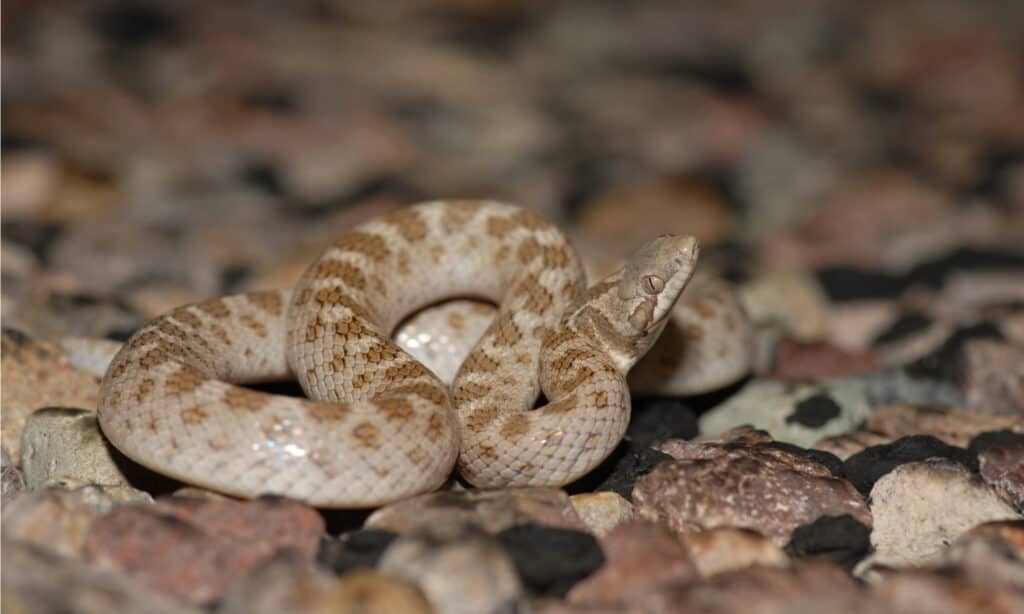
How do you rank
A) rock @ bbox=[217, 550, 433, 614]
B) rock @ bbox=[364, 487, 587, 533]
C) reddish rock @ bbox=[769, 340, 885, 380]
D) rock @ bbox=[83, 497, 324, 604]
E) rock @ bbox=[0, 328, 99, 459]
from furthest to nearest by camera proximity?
reddish rock @ bbox=[769, 340, 885, 380] < rock @ bbox=[0, 328, 99, 459] < rock @ bbox=[364, 487, 587, 533] < rock @ bbox=[83, 497, 324, 604] < rock @ bbox=[217, 550, 433, 614]

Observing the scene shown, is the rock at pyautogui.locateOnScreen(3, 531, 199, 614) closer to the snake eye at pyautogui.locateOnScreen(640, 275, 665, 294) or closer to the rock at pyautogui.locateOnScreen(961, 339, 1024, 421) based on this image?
the snake eye at pyautogui.locateOnScreen(640, 275, 665, 294)

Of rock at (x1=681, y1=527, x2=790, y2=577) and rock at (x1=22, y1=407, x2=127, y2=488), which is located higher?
rock at (x1=681, y1=527, x2=790, y2=577)

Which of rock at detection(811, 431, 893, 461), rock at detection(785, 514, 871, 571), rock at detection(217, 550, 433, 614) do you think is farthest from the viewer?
rock at detection(811, 431, 893, 461)

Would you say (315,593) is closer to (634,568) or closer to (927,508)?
(634,568)

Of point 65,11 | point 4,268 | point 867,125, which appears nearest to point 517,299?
point 4,268

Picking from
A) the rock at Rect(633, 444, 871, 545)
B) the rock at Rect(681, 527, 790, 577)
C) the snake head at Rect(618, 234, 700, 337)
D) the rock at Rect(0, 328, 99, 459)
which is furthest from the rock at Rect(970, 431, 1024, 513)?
the rock at Rect(0, 328, 99, 459)

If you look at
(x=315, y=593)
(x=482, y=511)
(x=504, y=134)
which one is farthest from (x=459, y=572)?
(x=504, y=134)

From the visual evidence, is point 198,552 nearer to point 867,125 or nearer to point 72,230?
point 72,230

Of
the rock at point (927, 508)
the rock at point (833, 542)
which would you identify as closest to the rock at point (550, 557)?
the rock at point (833, 542)
